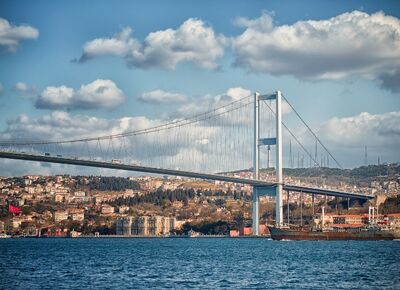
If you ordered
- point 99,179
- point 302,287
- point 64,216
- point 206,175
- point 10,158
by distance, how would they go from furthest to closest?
point 99,179
point 64,216
point 206,175
point 10,158
point 302,287

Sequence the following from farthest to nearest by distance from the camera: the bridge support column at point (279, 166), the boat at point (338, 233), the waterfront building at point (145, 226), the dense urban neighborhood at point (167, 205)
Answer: the waterfront building at point (145, 226)
the dense urban neighborhood at point (167, 205)
the boat at point (338, 233)
the bridge support column at point (279, 166)

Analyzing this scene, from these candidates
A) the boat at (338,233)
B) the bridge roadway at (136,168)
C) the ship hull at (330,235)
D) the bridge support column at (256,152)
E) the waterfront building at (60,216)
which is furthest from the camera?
the waterfront building at (60,216)

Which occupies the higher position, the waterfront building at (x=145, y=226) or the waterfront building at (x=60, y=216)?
the waterfront building at (x=60, y=216)

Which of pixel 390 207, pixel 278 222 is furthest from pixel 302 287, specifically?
pixel 390 207

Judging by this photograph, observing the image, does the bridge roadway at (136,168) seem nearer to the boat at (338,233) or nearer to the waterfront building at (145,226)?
the boat at (338,233)

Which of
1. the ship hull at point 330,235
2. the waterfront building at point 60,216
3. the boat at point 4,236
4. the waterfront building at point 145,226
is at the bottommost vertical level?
the boat at point 4,236

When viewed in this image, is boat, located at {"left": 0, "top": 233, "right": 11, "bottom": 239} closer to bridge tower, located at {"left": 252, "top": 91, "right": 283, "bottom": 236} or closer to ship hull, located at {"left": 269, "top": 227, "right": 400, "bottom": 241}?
ship hull, located at {"left": 269, "top": 227, "right": 400, "bottom": 241}

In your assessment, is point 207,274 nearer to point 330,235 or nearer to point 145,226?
point 330,235

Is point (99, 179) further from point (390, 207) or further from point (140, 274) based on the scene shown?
point (140, 274)

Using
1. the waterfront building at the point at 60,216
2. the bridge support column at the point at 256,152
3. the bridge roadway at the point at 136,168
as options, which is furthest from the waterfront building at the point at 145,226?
the bridge support column at the point at 256,152
